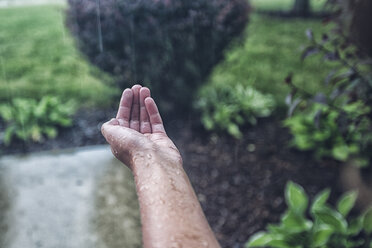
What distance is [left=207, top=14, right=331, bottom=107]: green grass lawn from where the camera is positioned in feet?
15.1

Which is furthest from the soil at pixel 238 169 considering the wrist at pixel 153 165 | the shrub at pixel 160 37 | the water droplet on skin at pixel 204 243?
the water droplet on skin at pixel 204 243

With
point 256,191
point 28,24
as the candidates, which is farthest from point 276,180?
point 28,24

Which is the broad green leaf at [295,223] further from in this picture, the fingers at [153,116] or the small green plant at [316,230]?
the fingers at [153,116]

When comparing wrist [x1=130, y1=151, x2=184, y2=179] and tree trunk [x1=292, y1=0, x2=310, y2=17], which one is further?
tree trunk [x1=292, y1=0, x2=310, y2=17]

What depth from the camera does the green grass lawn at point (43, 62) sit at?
442 cm

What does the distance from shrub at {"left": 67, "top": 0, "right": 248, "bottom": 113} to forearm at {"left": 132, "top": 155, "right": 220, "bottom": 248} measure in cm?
243

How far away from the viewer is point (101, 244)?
7.45 ft

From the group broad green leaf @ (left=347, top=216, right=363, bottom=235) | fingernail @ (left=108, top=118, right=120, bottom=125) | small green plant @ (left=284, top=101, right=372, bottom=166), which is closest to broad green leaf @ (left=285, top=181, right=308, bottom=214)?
broad green leaf @ (left=347, top=216, right=363, bottom=235)

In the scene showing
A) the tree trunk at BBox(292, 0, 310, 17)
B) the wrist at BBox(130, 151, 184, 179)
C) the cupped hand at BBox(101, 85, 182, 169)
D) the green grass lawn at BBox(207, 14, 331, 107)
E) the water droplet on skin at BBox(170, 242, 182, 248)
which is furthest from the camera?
the tree trunk at BBox(292, 0, 310, 17)

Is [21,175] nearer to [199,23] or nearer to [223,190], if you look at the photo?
[223,190]

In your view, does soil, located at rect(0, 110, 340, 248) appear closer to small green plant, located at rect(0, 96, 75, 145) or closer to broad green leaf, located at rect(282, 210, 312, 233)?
small green plant, located at rect(0, 96, 75, 145)

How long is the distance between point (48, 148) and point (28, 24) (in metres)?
3.44

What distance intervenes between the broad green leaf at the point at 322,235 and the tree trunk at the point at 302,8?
7.04 m

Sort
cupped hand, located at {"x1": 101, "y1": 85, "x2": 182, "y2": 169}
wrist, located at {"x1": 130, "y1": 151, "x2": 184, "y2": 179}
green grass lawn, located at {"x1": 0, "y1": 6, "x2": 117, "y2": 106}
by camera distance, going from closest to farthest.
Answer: wrist, located at {"x1": 130, "y1": 151, "x2": 184, "y2": 179} → cupped hand, located at {"x1": 101, "y1": 85, "x2": 182, "y2": 169} → green grass lawn, located at {"x1": 0, "y1": 6, "x2": 117, "y2": 106}
